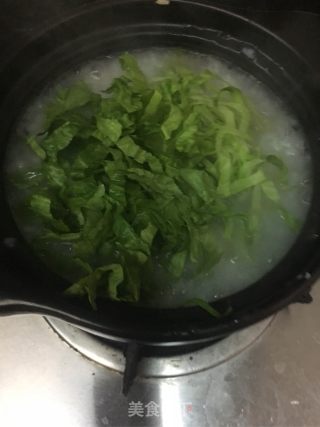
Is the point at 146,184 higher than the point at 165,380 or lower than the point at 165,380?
higher

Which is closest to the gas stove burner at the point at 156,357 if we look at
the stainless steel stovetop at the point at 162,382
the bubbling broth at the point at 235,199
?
the stainless steel stovetop at the point at 162,382

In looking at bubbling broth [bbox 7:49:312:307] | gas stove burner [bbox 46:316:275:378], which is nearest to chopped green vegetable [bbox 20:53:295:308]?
bubbling broth [bbox 7:49:312:307]

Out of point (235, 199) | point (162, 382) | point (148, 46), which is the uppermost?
point (148, 46)

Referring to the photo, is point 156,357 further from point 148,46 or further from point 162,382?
point 148,46

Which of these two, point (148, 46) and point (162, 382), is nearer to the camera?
point (162, 382)

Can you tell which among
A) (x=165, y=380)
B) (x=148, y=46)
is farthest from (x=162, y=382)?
(x=148, y=46)

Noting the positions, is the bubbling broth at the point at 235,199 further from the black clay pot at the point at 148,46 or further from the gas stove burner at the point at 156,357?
the gas stove burner at the point at 156,357

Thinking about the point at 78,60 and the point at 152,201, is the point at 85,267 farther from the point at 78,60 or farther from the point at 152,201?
the point at 78,60
